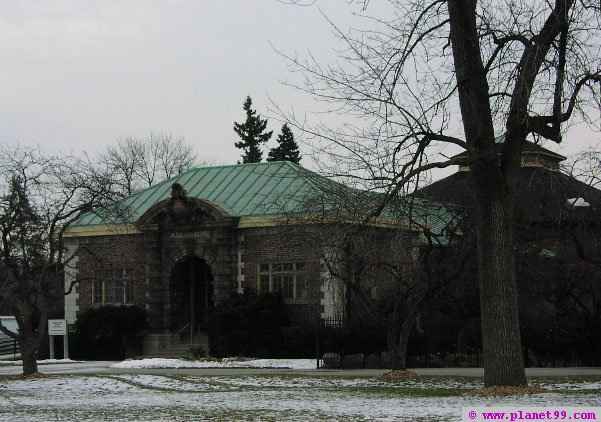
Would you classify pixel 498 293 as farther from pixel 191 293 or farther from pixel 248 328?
pixel 191 293

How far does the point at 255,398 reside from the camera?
17250 millimetres

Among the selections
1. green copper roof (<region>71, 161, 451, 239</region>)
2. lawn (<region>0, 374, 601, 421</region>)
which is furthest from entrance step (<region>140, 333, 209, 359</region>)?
lawn (<region>0, 374, 601, 421</region>)

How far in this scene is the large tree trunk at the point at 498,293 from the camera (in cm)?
1647

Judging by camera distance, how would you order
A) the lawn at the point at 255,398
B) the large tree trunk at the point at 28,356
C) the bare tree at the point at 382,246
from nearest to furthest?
the lawn at the point at 255,398
the bare tree at the point at 382,246
the large tree trunk at the point at 28,356

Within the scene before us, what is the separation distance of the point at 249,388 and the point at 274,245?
14.7m

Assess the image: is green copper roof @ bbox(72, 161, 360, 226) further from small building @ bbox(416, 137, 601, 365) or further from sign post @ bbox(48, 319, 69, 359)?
small building @ bbox(416, 137, 601, 365)

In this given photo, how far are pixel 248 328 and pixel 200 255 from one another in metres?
3.96

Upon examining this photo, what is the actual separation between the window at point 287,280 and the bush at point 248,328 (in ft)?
3.92

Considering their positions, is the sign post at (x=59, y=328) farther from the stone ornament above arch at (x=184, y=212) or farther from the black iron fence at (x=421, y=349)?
the black iron fence at (x=421, y=349)

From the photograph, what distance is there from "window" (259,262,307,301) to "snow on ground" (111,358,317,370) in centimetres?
437

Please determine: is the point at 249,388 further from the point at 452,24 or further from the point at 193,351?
the point at 193,351

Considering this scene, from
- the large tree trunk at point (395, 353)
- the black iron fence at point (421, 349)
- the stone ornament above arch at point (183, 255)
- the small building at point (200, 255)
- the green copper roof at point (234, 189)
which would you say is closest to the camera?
the large tree trunk at point (395, 353)

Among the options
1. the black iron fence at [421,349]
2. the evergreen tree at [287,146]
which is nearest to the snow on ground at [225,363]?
the black iron fence at [421,349]

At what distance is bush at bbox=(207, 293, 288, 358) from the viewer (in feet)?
108
